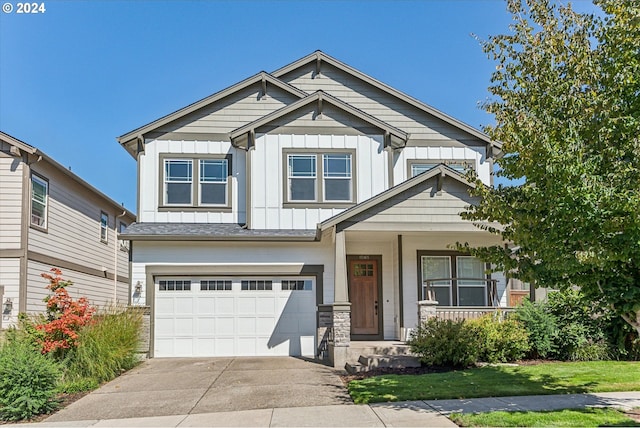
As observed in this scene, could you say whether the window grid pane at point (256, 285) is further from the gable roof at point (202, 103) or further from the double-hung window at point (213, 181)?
the gable roof at point (202, 103)

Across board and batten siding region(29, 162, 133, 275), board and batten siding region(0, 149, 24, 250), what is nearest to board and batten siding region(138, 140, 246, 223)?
board and batten siding region(29, 162, 133, 275)

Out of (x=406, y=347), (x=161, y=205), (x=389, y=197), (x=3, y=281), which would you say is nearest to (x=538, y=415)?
(x=406, y=347)

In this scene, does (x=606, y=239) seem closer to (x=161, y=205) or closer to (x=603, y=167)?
(x=603, y=167)

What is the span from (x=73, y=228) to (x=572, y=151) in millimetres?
16658

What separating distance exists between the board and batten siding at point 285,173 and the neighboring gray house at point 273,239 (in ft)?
0.10

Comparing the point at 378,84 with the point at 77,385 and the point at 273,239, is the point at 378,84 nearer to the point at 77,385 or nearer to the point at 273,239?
the point at 273,239

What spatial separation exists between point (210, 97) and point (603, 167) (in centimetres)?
1238

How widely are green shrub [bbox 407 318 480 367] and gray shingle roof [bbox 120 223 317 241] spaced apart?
4658mm

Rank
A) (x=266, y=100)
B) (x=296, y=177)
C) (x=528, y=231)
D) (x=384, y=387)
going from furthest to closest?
(x=266, y=100) → (x=296, y=177) → (x=384, y=387) → (x=528, y=231)

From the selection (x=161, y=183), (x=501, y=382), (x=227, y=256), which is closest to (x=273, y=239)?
(x=227, y=256)

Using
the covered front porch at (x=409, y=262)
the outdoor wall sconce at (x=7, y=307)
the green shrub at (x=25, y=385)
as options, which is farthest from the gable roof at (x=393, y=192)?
the outdoor wall sconce at (x=7, y=307)

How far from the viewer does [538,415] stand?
7762 mm

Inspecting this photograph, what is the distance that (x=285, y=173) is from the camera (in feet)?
53.5

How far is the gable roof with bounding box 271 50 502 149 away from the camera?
17.5 metres
